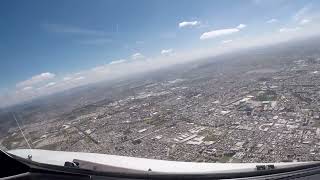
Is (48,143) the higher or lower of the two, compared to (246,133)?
higher

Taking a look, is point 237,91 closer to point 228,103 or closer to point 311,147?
point 228,103

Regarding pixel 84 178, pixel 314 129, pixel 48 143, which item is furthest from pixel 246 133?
pixel 84 178

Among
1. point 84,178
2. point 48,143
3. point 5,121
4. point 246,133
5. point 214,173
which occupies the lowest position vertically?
point 246,133

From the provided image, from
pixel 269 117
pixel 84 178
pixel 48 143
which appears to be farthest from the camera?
pixel 269 117

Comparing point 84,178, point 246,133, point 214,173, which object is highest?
point 84,178

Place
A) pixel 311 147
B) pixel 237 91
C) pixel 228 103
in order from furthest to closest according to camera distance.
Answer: pixel 237 91 < pixel 228 103 < pixel 311 147

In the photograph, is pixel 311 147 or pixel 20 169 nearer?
pixel 20 169

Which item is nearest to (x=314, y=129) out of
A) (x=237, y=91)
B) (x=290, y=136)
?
(x=290, y=136)

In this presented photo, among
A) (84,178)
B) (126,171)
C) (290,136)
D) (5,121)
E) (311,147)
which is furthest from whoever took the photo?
(290,136)

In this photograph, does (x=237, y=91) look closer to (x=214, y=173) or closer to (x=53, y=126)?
(x=53, y=126)
